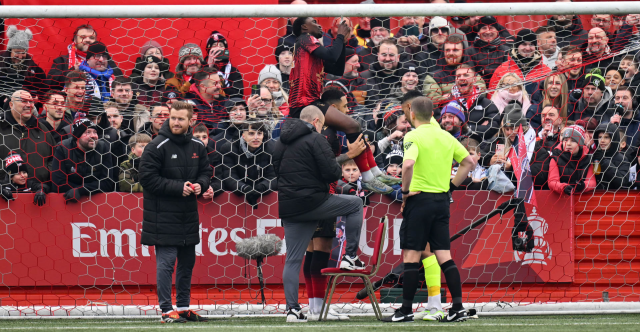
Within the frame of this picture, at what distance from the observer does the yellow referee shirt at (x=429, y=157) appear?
19.1 feet

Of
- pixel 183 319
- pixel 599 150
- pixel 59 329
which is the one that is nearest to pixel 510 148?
pixel 599 150

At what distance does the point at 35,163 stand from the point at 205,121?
181 cm

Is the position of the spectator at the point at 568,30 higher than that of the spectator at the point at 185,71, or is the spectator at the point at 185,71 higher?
the spectator at the point at 568,30

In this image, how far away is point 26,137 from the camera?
24.8 ft

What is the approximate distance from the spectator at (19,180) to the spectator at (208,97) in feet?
5.80

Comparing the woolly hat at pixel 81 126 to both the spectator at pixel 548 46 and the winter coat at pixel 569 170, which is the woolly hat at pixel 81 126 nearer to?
the winter coat at pixel 569 170

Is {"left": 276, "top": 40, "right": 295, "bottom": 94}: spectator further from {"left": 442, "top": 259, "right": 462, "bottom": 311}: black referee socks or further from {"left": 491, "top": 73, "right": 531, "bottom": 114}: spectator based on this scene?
{"left": 442, "top": 259, "right": 462, "bottom": 311}: black referee socks

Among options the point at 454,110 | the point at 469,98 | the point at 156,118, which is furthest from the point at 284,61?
the point at 469,98

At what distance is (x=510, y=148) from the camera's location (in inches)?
305

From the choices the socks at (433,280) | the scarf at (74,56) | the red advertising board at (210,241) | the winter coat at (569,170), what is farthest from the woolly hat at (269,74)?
the socks at (433,280)

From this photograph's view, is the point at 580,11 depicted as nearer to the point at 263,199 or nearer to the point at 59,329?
the point at 263,199

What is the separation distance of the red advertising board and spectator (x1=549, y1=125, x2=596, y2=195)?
5.9 inches

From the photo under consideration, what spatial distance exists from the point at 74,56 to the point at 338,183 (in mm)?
3436

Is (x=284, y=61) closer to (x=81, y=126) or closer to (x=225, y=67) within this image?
(x=225, y=67)
